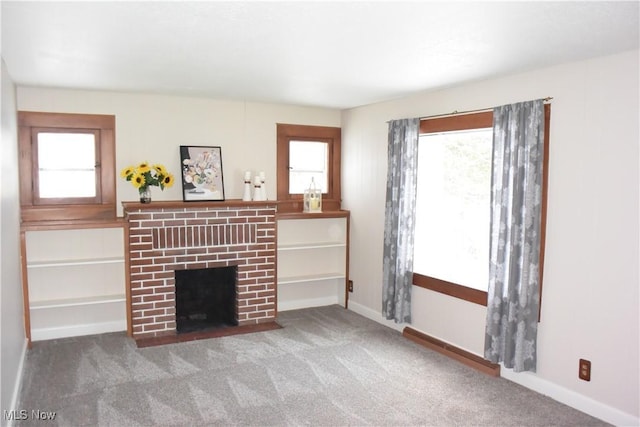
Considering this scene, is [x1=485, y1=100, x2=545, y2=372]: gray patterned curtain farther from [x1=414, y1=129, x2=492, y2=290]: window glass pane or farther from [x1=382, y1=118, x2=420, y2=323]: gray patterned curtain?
[x1=382, y1=118, x2=420, y2=323]: gray patterned curtain

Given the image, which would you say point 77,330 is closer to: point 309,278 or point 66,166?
point 66,166

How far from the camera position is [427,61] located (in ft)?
10.6

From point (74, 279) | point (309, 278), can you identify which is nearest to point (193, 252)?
point (74, 279)

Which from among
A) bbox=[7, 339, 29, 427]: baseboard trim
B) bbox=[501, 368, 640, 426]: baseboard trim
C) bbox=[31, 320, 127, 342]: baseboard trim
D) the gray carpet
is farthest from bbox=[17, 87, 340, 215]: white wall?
bbox=[501, 368, 640, 426]: baseboard trim

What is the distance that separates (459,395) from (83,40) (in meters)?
3.34

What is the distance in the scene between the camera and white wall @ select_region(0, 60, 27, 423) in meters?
2.86

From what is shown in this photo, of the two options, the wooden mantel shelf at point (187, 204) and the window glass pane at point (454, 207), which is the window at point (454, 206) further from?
the wooden mantel shelf at point (187, 204)

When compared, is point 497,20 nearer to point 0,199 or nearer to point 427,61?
point 427,61

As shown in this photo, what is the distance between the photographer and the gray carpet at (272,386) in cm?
312

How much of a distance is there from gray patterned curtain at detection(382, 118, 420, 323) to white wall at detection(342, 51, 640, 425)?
851 millimetres

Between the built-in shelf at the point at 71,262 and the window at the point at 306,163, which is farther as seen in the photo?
the window at the point at 306,163

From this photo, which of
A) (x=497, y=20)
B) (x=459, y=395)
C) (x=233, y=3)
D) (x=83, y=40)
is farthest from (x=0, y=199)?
(x=459, y=395)

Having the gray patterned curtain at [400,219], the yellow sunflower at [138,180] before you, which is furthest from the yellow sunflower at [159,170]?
the gray patterned curtain at [400,219]

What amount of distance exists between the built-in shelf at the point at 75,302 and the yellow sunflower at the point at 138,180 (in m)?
1.09
